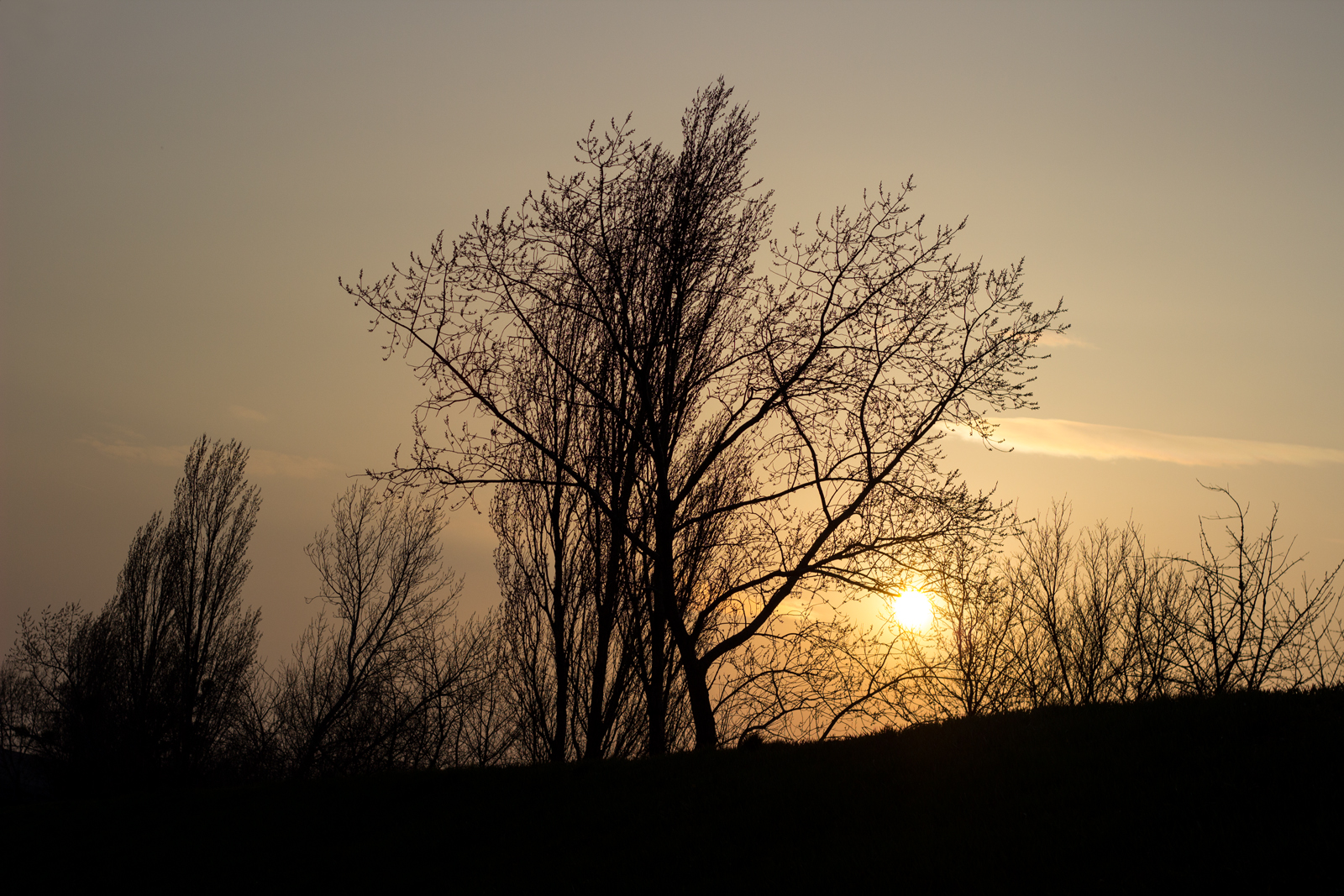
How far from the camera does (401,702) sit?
30891 mm

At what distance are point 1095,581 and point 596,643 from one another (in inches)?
545

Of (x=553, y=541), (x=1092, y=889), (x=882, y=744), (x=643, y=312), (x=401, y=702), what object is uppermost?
(x=643, y=312)

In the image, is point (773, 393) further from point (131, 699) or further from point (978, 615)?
point (131, 699)

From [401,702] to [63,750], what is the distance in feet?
54.7

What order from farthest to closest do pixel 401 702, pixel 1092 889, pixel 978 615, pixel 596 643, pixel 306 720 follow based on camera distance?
pixel 306 720 < pixel 401 702 < pixel 978 615 < pixel 596 643 < pixel 1092 889

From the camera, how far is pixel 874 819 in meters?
6.29

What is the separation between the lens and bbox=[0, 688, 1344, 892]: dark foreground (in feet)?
16.1

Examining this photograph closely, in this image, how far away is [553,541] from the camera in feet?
56.3

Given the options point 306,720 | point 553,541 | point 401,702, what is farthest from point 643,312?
point 306,720

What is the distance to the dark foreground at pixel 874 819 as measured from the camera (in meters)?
4.92

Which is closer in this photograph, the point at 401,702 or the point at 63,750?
the point at 401,702

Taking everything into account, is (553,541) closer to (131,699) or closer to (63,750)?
(131,699)

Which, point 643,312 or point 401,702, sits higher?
point 643,312

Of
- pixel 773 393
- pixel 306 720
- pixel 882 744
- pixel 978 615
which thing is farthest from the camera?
pixel 306 720
